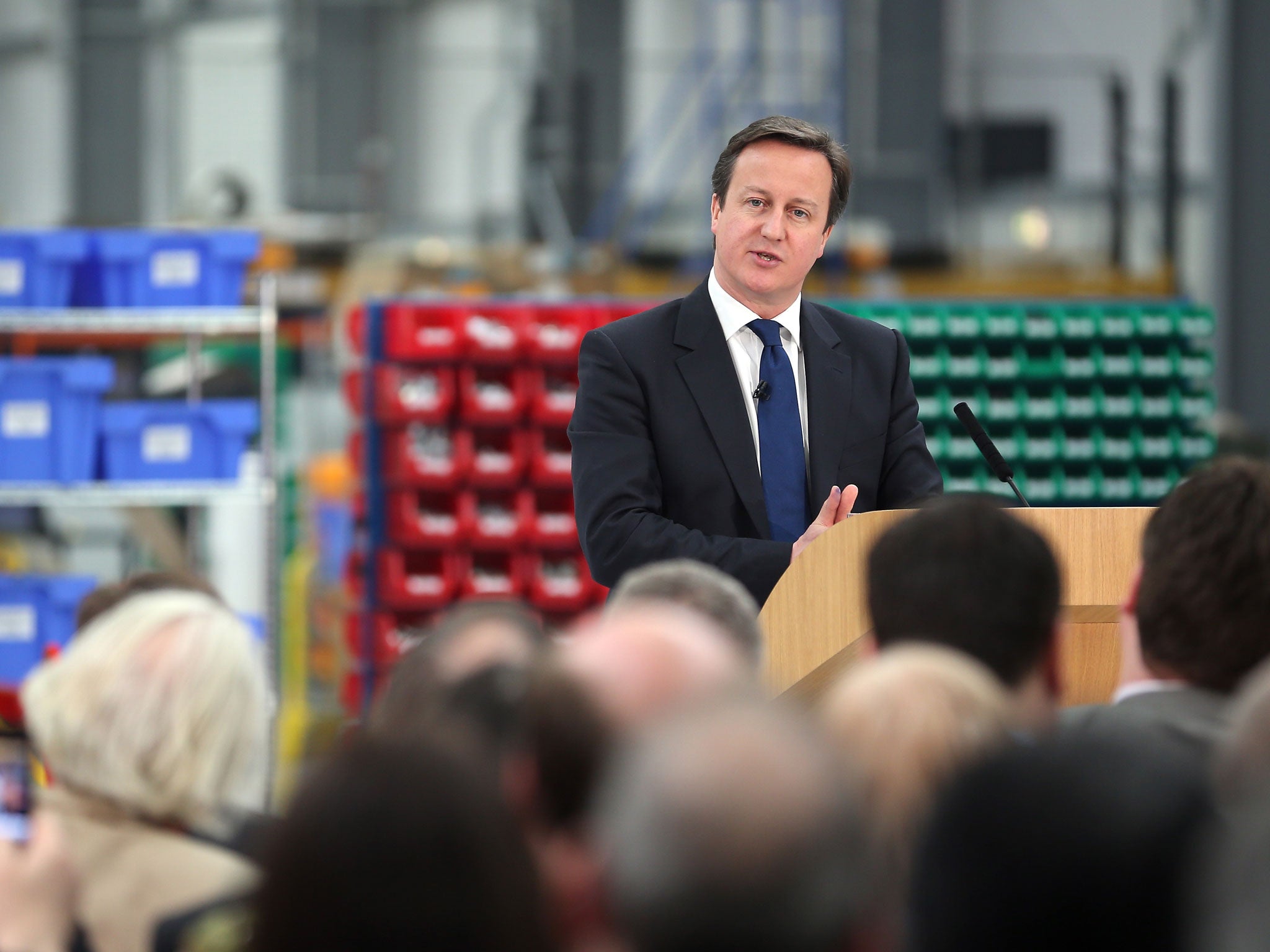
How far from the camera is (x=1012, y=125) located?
14.3 meters

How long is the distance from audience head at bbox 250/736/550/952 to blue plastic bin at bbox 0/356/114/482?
571 cm

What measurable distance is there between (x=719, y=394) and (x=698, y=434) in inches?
3.2

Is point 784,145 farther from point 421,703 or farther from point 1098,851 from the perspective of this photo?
point 1098,851

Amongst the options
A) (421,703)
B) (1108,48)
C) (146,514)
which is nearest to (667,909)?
(421,703)

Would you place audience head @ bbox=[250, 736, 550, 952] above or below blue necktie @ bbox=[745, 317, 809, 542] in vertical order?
below

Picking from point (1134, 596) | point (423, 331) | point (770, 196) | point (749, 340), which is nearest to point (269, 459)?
point (423, 331)

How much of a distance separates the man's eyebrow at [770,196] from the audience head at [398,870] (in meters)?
2.00

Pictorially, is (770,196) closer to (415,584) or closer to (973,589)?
(973,589)

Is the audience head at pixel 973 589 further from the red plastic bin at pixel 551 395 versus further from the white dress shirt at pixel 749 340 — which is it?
the red plastic bin at pixel 551 395

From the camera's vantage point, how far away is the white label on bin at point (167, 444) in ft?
21.5

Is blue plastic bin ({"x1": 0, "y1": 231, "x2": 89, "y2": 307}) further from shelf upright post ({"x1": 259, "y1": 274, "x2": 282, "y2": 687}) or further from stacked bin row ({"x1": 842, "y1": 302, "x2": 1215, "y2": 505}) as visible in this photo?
stacked bin row ({"x1": 842, "y1": 302, "x2": 1215, "y2": 505})

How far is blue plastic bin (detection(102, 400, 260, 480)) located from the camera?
6.53 meters

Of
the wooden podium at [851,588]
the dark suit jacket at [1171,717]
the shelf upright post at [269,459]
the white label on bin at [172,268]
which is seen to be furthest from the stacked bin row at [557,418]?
the dark suit jacket at [1171,717]

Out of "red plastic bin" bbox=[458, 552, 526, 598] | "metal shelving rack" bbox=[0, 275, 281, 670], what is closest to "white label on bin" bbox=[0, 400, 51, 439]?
"metal shelving rack" bbox=[0, 275, 281, 670]
